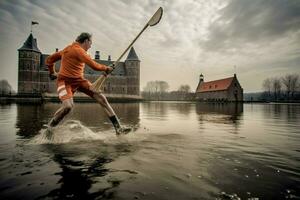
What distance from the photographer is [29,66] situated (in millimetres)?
62469

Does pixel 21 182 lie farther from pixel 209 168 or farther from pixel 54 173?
pixel 209 168

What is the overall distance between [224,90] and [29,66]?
204 ft

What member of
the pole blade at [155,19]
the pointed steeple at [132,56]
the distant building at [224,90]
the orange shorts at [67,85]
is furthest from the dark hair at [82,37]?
the pointed steeple at [132,56]

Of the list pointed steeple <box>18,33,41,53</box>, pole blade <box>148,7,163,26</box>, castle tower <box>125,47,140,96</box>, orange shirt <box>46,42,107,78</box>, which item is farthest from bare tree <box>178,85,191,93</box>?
orange shirt <box>46,42,107,78</box>

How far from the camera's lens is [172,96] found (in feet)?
509

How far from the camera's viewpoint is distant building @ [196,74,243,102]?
73369mm

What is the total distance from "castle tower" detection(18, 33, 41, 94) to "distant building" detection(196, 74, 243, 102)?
2242 inches

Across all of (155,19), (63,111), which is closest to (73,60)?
(63,111)

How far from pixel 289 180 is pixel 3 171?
322 centimetres

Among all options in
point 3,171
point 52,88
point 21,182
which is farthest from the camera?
point 52,88

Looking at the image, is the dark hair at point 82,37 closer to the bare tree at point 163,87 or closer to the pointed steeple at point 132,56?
the pointed steeple at point 132,56

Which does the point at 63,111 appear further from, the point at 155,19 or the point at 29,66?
the point at 29,66

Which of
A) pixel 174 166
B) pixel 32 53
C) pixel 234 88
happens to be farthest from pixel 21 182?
pixel 234 88

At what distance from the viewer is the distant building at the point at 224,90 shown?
241ft
